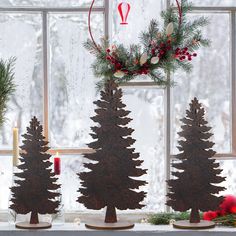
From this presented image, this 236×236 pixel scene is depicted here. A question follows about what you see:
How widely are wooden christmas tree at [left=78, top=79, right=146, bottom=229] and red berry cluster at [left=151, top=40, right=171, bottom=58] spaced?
33.9 inches

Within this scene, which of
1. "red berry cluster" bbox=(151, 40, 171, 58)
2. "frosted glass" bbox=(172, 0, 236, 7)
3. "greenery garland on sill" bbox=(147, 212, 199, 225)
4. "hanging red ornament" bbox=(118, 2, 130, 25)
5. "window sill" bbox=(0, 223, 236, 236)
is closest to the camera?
"window sill" bbox=(0, 223, 236, 236)

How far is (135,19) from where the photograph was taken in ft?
11.0

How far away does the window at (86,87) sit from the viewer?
11.0ft

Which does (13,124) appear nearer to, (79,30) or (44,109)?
(44,109)

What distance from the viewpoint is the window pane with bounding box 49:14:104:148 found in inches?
134

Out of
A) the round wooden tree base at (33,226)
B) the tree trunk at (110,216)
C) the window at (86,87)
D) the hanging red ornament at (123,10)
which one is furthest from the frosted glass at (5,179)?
the tree trunk at (110,216)

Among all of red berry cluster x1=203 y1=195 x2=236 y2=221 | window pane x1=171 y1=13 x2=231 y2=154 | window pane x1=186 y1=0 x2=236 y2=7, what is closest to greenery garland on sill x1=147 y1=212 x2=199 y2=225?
red berry cluster x1=203 y1=195 x2=236 y2=221

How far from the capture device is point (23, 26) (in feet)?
11.1

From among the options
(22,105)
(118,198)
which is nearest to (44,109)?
(22,105)

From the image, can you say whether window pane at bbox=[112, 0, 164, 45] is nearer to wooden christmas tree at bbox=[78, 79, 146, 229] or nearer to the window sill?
wooden christmas tree at bbox=[78, 79, 146, 229]

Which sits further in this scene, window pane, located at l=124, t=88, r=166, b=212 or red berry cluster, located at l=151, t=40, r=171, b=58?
window pane, located at l=124, t=88, r=166, b=212

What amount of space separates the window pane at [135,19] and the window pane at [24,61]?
39 centimetres

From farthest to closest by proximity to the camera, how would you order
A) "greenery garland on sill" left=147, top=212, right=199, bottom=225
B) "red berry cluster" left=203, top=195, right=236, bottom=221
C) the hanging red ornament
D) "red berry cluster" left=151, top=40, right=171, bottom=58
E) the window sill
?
the hanging red ornament, "red berry cluster" left=151, top=40, right=171, bottom=58, "greenery garland on sill" left=147, top=212, right=199, bottom=225, "red berry cluster" left=203, top=195, right=236, bottom=221, the window sill

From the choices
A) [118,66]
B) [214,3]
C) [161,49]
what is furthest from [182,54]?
[214,3]
